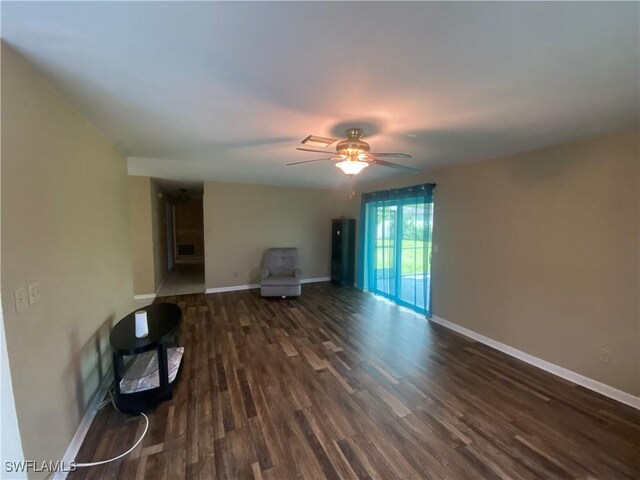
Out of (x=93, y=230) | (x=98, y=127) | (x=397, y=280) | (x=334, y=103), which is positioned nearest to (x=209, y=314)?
(x=93, y=230)

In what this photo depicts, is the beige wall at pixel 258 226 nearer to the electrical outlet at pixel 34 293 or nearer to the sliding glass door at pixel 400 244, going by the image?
the sliding glass door at pixel 400 244

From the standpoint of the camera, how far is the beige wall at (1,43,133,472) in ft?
4.05

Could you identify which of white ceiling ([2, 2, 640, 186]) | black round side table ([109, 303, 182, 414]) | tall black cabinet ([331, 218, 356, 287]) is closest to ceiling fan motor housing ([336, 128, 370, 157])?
white ceiling ([2, 2, 640, 186])

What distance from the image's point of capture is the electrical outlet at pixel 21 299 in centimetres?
125

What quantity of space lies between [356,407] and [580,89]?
2660mm

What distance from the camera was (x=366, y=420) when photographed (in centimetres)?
200

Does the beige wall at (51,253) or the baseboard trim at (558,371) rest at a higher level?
the beige wall at (51,253)

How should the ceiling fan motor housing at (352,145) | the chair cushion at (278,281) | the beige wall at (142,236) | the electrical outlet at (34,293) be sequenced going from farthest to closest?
the chair cushion at (278,281)
the beige wall at (142,236)
the ceiling fan motor housing at (352,145)
the electrical outlet at (34,293)

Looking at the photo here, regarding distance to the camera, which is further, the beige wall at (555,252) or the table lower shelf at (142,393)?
the beige wall at (555,252)

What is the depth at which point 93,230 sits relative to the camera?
2.17m

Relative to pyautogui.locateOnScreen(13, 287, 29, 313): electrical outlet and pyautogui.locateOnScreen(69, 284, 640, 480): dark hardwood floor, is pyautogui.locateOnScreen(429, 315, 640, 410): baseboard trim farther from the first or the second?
pyautogui.locateOnScreen(13, 287, 29, 313): electrical outlet

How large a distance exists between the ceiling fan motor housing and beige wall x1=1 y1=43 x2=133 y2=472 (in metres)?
1.87

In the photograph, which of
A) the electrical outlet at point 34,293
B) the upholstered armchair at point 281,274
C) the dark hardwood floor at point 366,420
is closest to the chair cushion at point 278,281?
the upholstered armchair at point 281,274

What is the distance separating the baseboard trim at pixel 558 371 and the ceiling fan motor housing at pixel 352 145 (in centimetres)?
287
